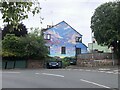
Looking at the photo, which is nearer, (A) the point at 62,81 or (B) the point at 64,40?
(A) the point at 62,81

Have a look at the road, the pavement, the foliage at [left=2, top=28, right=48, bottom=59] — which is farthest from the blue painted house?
the road

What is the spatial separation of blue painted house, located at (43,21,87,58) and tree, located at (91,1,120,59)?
57.0 feet

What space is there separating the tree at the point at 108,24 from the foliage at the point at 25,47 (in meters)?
8.72

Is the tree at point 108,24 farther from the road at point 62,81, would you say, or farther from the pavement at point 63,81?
the road at point 62,81

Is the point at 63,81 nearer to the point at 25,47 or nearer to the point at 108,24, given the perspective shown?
the point at 25,47

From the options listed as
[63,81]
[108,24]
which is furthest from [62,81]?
[108,24]

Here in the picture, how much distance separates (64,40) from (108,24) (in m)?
23.5

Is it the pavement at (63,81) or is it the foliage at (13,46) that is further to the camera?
the foliage at (13,46)

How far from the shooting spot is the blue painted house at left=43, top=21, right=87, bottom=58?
Answer: 71.4 metres

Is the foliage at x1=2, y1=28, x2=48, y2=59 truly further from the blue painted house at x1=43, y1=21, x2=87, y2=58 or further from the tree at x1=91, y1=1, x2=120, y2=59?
the blue painted house at x1=43, y1=21, x2=87, y2=58

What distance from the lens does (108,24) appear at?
166 ft

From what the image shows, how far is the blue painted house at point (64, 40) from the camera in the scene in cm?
7138

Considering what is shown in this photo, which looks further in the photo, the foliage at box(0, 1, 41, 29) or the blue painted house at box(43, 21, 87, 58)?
the blue painted house at box(43, 21, 87, 58)

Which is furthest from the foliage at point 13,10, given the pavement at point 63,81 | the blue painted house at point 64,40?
the blue painted house at point 64,40
